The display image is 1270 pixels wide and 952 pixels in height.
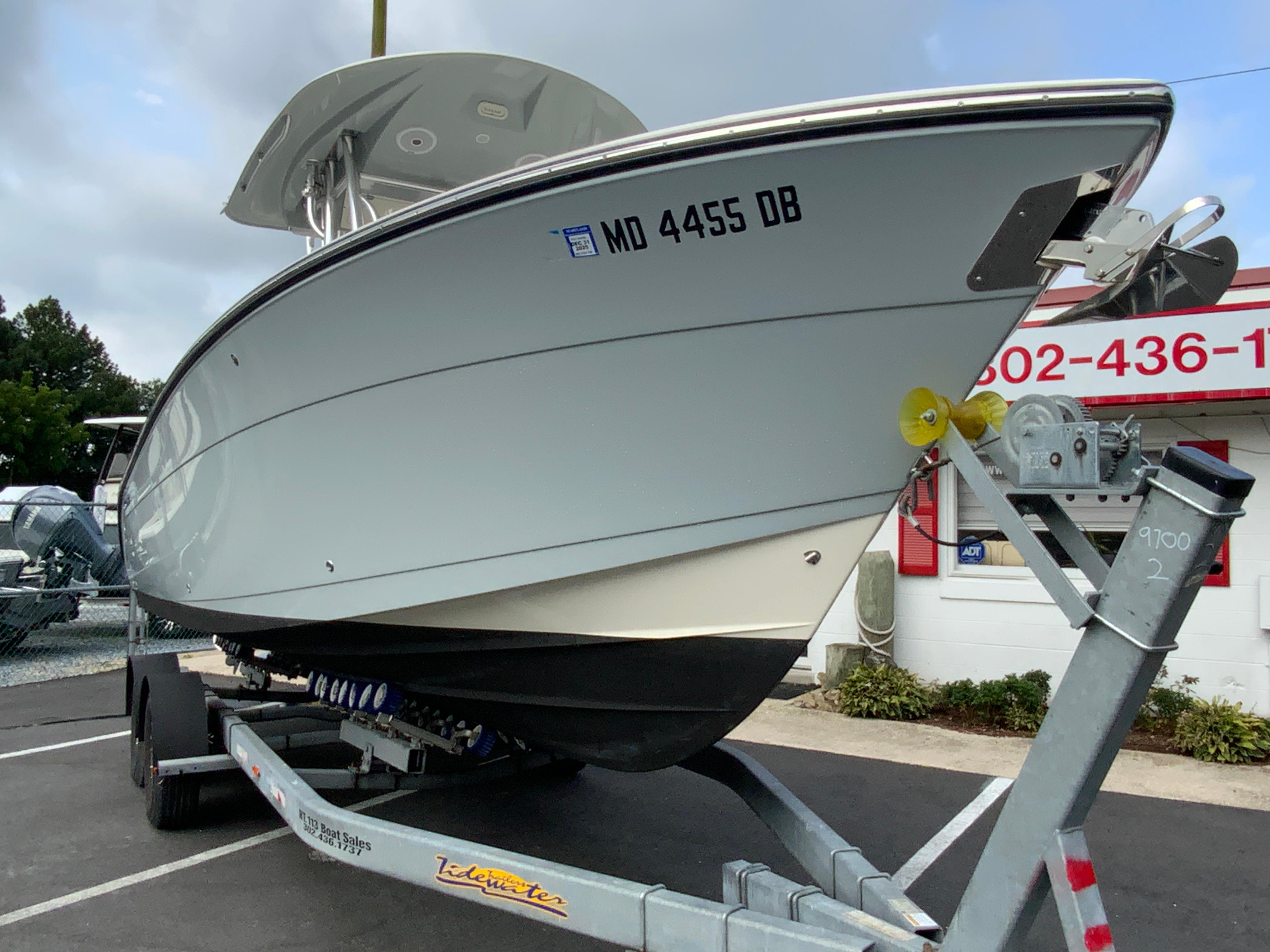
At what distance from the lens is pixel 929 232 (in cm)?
219

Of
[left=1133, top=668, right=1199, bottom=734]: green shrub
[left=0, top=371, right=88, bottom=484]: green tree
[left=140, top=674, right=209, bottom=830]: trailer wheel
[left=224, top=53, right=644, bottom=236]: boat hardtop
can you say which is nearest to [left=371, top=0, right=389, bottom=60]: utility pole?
[left=224, top=53, right=644, bottom=236]: boat hardtop

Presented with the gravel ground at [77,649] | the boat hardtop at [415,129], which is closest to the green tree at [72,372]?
the gravel ground at [77,649]

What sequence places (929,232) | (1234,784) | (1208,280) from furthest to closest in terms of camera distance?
(1234,784) → (929,232) → (1208,280)

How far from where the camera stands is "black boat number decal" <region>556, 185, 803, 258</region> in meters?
2.29

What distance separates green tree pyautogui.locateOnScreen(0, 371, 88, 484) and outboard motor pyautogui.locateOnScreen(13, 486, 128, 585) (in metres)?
25.2

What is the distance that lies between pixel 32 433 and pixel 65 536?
87.7 feet

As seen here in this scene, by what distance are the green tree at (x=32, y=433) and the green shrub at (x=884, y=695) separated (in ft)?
113

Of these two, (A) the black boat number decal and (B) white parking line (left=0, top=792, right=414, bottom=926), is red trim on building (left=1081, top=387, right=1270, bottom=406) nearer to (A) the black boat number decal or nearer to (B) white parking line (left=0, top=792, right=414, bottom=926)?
(A) the black boat number decal

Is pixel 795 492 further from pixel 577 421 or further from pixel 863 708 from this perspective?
pixel 863 708

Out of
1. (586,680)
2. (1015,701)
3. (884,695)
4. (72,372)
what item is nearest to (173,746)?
(586,680)

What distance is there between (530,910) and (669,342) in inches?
63.9

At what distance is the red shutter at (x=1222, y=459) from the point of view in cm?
611

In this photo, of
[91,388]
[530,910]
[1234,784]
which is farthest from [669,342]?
[91,388]

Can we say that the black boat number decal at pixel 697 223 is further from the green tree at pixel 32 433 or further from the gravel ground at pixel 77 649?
the green tree at pixel 32 433
